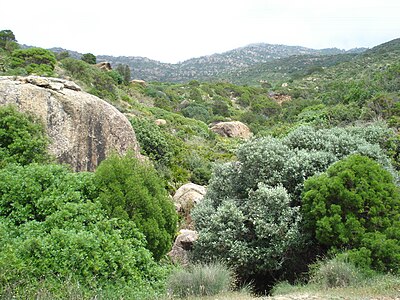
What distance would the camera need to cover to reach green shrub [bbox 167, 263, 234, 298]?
6.70 metres

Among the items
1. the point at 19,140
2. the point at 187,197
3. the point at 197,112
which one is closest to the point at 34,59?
the point at 197,112

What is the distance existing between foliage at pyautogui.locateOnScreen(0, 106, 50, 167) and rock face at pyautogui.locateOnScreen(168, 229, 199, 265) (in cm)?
433

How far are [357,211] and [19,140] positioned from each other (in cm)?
751

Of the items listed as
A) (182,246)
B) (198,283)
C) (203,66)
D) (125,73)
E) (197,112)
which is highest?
(203,66)

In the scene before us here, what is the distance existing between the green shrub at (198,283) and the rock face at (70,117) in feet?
16.6

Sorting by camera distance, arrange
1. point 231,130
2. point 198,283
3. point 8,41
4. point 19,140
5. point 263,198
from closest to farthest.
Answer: point 198,283 < point 19,140 < point 263,198 < point 231,130 < point 8,41

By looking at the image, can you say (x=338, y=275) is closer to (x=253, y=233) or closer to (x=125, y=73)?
(x=253, y=233)

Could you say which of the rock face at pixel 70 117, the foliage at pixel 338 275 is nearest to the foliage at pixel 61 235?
the rock face at pixel 70 117

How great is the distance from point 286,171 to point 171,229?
3458 mm

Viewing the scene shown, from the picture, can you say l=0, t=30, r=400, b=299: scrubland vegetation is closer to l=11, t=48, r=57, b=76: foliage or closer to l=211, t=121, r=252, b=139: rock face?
l=11, t=48, r=57, b=76: foliage

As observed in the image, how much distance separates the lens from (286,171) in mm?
10164

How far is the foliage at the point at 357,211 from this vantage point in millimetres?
8078

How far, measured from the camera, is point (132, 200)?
25.1ft

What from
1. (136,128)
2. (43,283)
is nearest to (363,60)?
(136,128)
